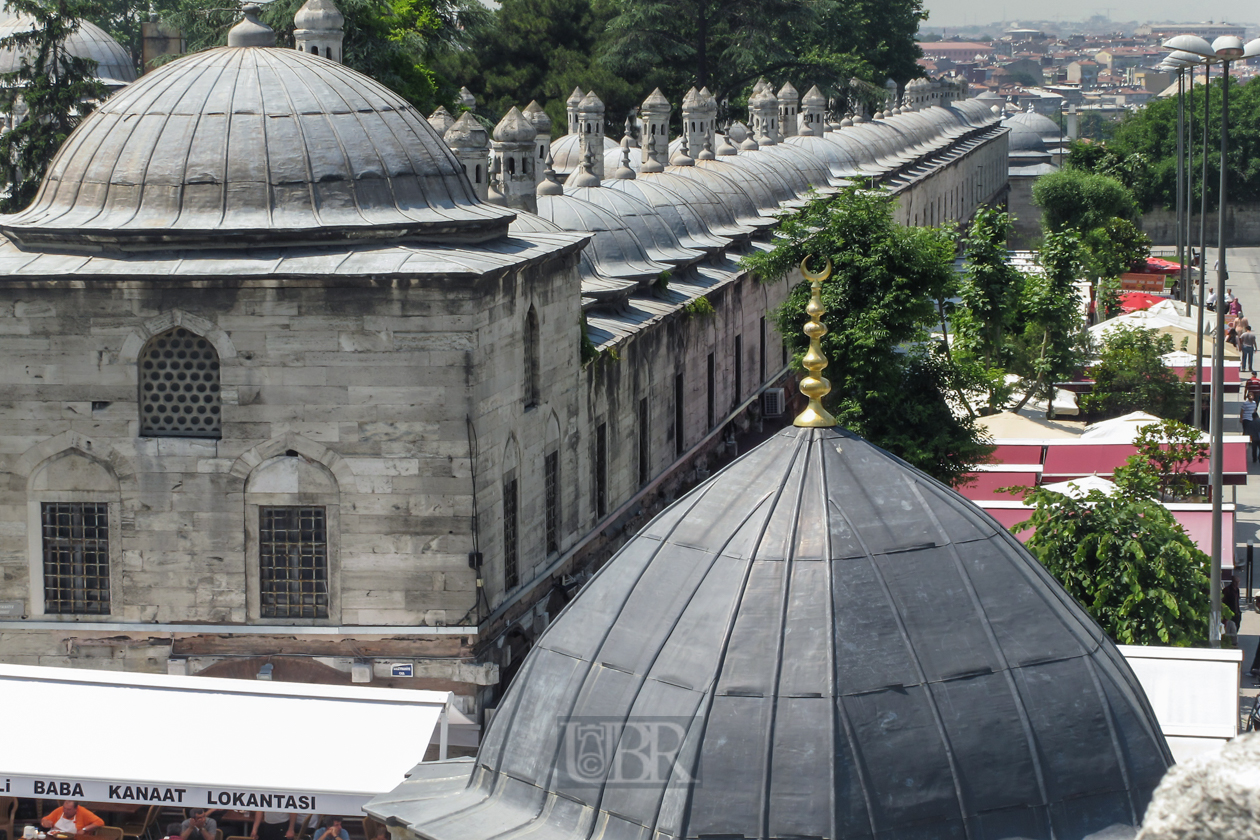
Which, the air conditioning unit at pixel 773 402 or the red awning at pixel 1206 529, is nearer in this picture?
the red awning at pixel 1206 529

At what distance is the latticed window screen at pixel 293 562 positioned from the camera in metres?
20.4

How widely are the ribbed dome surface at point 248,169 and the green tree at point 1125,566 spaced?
7.47 meters

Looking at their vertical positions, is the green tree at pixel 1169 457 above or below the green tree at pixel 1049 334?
below

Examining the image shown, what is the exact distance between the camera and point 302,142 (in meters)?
20.9

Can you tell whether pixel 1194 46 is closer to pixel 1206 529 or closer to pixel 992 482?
pixel 1206 529

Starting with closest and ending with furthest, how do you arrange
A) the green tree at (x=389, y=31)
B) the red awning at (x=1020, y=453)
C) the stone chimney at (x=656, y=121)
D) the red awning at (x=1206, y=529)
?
1. the red awning at (x=1206, y=529)
2. the red awning at (x=1020, y=453)
3. the green tree at (x=389, y=31)
4. the stone chimney at (x=656, y=121)

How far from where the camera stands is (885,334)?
26.9 meters

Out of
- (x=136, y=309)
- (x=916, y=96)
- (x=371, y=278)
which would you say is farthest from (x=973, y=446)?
(x=916, y=96)

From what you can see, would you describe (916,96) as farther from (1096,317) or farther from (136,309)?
(136,309)

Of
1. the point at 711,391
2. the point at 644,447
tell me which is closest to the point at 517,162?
the point at 644,447

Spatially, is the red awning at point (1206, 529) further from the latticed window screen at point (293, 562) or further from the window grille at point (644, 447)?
the latticed window screen at point (293, 562)

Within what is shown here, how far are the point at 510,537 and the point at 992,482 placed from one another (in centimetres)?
941

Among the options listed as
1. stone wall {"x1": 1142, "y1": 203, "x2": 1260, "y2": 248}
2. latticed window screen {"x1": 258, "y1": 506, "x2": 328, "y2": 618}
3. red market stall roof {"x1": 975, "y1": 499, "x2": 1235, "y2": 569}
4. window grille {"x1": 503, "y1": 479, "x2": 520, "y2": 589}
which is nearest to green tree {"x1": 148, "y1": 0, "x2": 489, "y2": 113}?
red market stall roof {"x1": 975, "y1": 499, "x2": 1235, "y2": 569}

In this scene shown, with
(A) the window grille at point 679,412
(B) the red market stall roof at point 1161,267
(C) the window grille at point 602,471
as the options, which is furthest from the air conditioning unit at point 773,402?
(B) the red market stall roof at point 1161,267
